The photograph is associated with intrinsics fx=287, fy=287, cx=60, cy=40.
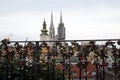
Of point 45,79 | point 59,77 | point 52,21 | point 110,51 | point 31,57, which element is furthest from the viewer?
point 52,21

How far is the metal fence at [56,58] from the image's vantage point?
5555 millimetres

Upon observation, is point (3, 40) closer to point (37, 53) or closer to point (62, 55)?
point (37, 53)

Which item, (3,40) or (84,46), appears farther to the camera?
(3,40)

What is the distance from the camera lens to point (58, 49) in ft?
19.1

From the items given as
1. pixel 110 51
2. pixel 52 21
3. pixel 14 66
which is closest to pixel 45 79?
pixel 14 66

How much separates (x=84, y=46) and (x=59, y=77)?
7.45ft

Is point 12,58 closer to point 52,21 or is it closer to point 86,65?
point 86,65

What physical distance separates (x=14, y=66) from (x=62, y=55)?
3.87ft

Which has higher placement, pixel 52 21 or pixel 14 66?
pixel 52 21

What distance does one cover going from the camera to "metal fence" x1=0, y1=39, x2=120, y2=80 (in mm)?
5555

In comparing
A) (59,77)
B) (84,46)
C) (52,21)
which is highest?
(52,21)

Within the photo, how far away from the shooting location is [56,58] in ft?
19.5

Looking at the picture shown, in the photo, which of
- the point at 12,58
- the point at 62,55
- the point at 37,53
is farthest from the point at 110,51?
the point at 12,58

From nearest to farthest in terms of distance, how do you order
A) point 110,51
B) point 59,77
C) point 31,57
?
point 110,51 → point 31,57 → point 59,77
